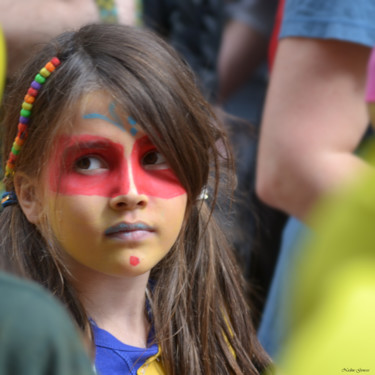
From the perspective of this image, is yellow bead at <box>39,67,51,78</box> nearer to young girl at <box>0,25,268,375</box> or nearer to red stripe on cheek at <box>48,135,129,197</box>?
young girl at <box>0,25,268,375</box>

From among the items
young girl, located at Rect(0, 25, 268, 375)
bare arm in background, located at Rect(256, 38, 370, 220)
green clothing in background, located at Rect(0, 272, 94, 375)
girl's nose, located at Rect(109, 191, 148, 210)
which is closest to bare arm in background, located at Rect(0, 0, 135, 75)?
young girl, located at Rect(0, 25, 268, 375)

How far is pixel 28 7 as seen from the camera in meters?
1.74

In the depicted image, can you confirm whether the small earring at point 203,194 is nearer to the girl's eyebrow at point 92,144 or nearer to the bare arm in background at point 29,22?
the girl's eyebrow at point 92,144

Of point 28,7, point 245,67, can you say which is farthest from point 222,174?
point 245,67

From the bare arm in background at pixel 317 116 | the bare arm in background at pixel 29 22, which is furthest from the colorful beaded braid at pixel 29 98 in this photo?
the bare arm in background at pixel 317 116

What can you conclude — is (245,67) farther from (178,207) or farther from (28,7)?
(178,207)

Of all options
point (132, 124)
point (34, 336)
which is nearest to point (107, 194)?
point (132, 124)

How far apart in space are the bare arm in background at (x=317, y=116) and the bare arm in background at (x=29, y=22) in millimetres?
456

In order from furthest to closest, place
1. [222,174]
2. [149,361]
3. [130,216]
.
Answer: [222,174], [149,361], [130,216]

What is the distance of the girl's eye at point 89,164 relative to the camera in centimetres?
127

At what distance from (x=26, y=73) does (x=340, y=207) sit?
57cm

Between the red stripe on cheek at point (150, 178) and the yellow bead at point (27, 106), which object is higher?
the yellow bead at point (27, 106)

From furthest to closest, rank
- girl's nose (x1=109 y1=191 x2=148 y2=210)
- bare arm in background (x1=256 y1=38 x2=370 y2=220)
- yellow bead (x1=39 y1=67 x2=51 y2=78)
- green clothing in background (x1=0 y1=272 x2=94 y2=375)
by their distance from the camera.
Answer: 1. bare arm in background (x1=256 y1=38 x2=370 y2=220)
2. yellow bead (x1=39 y1=67 x2=51 y2=78)
3. girl's nose (x1=109 y1=191 x2=148 y2=210)
4. green clothing in background (x1=0 y1=272 x2=94 y2=375)

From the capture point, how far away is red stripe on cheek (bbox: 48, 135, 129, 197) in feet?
4.09
